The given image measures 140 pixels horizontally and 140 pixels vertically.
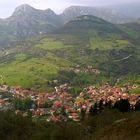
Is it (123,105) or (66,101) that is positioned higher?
(123,105)

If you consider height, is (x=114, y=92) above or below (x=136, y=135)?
below

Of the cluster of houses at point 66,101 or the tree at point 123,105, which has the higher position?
the tree at point 123,105

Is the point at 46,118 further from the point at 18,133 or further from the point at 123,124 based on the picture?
the point at 123,124

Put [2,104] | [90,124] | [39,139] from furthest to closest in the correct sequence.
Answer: [2,104], [90,124], [39,139]

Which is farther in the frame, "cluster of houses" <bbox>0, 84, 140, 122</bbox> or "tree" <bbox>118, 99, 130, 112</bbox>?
"cluster of houses" <bbox>0, 84, 140, 122</bbox>

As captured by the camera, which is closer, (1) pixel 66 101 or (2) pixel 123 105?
(2) pixel 123 105

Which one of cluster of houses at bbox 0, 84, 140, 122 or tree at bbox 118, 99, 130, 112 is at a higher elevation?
tree at bbox 118, 99, 130, 112

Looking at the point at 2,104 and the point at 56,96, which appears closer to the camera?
the point at 2,104

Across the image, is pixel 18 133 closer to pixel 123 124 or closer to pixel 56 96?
pixel 123 124

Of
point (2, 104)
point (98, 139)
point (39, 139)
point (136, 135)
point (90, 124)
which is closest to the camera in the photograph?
point (136, 135)

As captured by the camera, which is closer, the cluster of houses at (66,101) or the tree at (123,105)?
the tree at (123,105)

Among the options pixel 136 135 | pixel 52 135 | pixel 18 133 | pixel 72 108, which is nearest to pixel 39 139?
pixel 52 135
